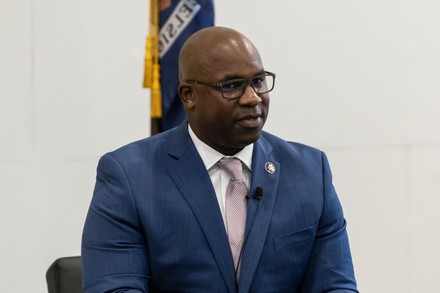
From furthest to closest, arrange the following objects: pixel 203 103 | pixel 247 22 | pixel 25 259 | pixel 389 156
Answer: pixel 389 156 < pixel 247 22 < pixel 25 259 < pixel 203 103

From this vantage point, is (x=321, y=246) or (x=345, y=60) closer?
(x=321, y=246)

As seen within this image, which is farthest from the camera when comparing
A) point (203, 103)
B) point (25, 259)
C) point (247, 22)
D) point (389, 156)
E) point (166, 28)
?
point (389, 156)

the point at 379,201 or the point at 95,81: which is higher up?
the point at 95,81

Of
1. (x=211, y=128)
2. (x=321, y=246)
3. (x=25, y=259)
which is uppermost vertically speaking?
(x=211, y=128)

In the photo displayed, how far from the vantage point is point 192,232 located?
6.45 ft

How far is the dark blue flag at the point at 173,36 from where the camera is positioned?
10.6 feet

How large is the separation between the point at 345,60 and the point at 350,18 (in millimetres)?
233

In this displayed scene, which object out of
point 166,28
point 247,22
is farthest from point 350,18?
point 166,28

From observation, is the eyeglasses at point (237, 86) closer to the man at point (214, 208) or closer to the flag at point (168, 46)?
the man at point (214, 208)

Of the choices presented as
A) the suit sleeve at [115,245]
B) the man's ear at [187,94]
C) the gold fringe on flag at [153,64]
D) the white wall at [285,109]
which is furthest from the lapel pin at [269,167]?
the white wall at [285,109]

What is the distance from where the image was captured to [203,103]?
1973 mm

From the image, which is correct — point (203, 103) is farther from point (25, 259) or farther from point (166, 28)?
point (25, 259)

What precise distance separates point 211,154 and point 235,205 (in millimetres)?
153

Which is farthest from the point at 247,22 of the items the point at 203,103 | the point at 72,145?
the point at 203,103
